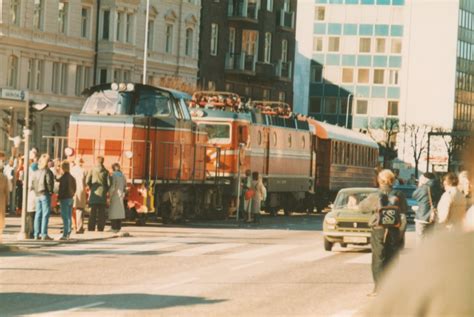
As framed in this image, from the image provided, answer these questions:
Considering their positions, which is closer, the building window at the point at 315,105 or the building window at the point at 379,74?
the building window at the point at 379,74

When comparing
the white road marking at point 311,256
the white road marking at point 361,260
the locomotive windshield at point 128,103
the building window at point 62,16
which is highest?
the building window at point 62,16

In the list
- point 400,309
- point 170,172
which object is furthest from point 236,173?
point 400,309

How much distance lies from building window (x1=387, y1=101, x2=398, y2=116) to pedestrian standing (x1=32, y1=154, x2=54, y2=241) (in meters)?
98.7

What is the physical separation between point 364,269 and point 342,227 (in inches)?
162

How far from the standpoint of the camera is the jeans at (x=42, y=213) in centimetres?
2648

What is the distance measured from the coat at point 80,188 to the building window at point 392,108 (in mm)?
94979

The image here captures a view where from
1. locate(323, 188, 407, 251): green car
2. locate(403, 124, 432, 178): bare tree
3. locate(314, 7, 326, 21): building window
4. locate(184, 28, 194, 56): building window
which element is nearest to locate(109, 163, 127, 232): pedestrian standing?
locate(323, 188, 407, 251): green car

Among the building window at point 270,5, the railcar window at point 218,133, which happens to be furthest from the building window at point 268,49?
the railcar window at point 218,133

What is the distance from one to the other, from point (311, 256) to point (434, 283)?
74.9 feet

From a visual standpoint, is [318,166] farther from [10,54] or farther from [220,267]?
[220,267]

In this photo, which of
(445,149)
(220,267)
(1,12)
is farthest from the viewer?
(445,149)

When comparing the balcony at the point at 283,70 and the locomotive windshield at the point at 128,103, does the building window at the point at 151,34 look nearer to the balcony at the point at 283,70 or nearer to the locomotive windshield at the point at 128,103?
the balcony at the point at 283,70

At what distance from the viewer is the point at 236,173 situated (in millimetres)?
41406

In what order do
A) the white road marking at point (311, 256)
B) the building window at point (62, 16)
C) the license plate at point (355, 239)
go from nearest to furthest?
the white road marking at point (311, 256) → the license plate at point (355, 239) → the building window at point (62, 16)
